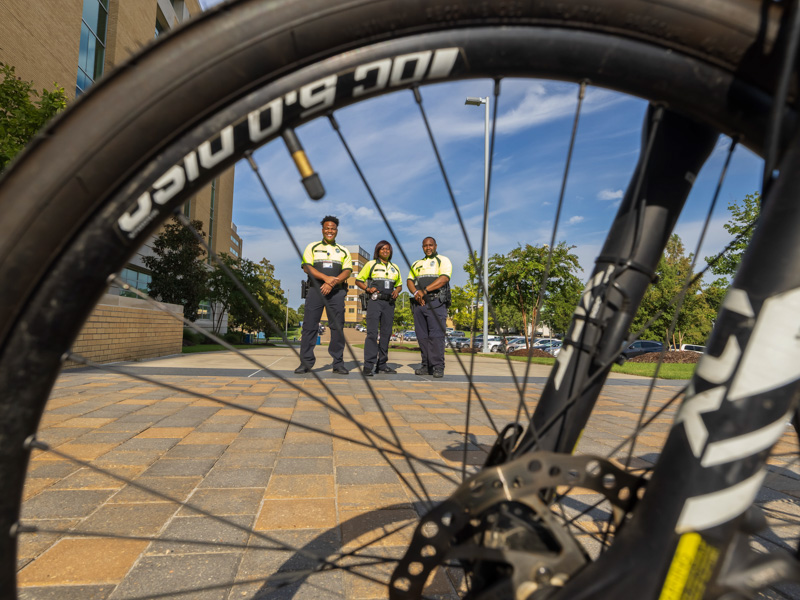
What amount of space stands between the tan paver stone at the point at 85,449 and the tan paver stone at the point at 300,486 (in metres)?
1.09

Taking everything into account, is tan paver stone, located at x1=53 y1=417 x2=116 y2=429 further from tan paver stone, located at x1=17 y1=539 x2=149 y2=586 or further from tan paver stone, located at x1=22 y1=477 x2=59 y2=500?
tan paver stone, located at x1=17 y1=539 x2=149 y2=586

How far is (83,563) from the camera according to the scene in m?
1.44

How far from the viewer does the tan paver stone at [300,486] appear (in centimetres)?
205

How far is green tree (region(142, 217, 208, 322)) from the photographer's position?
1956cm

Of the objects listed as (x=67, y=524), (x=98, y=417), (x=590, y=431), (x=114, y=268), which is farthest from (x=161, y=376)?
(x=114, y=268)

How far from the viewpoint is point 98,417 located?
3.46 m

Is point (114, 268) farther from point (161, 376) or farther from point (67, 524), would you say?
point (161, 376)

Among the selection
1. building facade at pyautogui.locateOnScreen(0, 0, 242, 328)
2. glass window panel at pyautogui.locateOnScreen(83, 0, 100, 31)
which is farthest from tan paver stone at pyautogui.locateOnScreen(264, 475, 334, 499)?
glass window panel at pyautogui.locateOnScreen(83, 0, 100, 31)

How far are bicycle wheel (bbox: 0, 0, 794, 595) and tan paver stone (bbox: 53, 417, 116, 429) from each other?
2975 millimetres

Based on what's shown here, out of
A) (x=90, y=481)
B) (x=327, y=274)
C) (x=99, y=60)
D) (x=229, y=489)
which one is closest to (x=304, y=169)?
(x=229, y=489)

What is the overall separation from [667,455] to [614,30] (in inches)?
27.3

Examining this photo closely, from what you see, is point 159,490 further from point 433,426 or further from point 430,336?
point 430,336

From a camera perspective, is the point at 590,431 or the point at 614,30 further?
the point at 590,431

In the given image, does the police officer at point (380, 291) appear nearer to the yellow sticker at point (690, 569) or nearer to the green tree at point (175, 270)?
the yellow sticker at point (690, 569)
